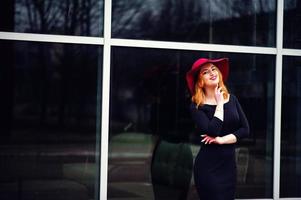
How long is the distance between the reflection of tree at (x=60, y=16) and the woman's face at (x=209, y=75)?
2215 millimetres

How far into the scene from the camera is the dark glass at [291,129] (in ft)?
24.9

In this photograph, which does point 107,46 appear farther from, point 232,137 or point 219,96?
point 232,137

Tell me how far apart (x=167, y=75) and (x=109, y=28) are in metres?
0.85

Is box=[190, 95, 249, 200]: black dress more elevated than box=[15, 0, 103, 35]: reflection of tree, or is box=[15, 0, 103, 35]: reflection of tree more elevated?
box=[15, 0, 103, 35]: reflection of tree

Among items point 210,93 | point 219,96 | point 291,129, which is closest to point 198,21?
Result: point 291,129

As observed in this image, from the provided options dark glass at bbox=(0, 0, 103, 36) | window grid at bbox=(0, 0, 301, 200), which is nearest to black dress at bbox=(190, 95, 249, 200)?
window grid at bbox=(0, 0, 301, 200)

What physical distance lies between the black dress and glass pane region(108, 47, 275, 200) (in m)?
2.22

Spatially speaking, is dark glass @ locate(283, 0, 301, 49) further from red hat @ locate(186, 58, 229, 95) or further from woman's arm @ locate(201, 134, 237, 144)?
woman's arm @ locate(201, 134, 237, 144)

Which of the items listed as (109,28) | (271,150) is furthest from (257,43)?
(109,28)

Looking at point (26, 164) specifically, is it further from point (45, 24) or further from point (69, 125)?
point (45, 24)

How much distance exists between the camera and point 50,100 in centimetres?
659

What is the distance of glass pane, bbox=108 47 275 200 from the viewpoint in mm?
6848

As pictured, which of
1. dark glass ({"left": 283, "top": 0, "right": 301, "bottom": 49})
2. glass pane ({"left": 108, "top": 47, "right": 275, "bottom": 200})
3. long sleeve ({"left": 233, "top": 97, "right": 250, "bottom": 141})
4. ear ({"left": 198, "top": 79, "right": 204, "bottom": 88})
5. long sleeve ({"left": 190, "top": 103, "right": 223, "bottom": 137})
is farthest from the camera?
dark glass ({"left": 283, "top": 0, "right": 301, "bottom": 49})

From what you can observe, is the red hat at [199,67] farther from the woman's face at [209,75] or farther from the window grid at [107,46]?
the window grid at [107,46]
